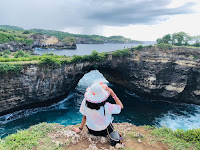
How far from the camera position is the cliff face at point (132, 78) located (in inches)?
621

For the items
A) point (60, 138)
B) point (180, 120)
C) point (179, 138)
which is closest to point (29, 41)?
point (180, 120)

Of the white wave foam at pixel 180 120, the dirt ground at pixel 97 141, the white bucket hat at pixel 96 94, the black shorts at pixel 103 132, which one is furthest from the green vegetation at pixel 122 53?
the white bucket hat at pixel 96 94

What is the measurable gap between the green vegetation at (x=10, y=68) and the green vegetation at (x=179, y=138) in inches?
605

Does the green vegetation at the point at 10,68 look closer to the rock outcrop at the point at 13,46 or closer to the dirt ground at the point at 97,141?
the dirt ground at the point at 97,141

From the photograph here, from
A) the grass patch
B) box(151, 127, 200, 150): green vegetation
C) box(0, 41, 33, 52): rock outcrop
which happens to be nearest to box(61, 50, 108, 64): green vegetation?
the grass patch

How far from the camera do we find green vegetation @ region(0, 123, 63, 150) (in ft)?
13.3

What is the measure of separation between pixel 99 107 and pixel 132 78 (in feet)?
68.2

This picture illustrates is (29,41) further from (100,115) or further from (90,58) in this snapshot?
(100,115)

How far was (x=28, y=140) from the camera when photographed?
433cm

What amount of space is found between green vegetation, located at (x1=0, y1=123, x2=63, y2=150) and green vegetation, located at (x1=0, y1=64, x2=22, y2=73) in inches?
486

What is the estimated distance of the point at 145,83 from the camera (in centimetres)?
2258

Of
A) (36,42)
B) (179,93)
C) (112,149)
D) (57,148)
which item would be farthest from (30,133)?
(36,42)

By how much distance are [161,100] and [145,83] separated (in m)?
3.91

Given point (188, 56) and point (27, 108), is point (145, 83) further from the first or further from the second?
point (27, 108)
